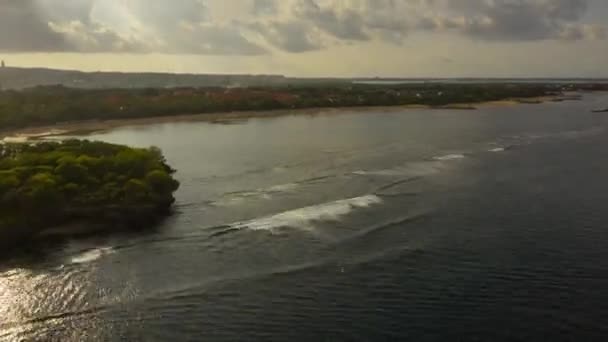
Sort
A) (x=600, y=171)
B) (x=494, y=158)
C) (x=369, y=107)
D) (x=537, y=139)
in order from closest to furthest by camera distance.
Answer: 1. (x=600, y=171)
2. (x=494, y=158)
3. (x=537, y=139)
4. (x=369, y=107)

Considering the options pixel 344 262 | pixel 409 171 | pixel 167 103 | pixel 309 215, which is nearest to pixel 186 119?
pixel 167 103

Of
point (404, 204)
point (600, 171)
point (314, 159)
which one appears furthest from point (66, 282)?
point (600, 171)

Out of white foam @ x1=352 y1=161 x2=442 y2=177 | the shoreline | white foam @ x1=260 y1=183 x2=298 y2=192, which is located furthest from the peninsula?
white foam @ x1=352 y1=161 x2=442 y2=177

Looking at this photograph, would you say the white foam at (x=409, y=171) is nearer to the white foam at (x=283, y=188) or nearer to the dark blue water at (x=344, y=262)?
the dark blue water at (x=344, y=262)

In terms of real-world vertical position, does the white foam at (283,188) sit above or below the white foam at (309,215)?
above

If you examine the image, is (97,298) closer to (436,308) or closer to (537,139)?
(436,308)

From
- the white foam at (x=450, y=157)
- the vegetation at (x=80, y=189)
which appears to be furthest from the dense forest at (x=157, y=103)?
the white foam at (x=450, y=157)
